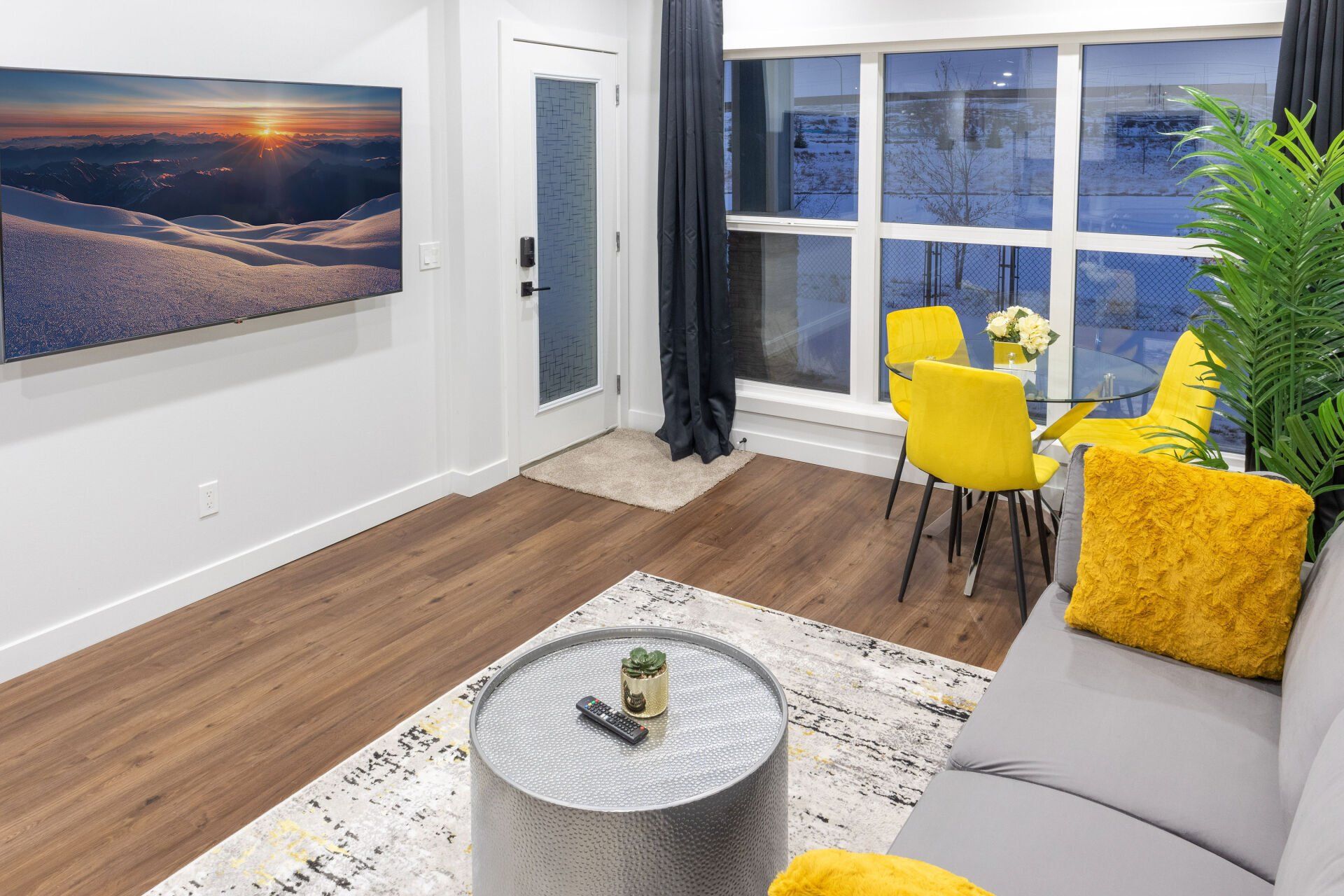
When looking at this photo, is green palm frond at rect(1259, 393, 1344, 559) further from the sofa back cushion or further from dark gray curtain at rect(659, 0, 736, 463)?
dark gray curtain at rect(659, 0, 736, 463)

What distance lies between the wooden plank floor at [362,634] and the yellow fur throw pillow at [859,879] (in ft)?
6.00

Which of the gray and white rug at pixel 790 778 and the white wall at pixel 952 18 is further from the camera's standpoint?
the white wall at pixel 952 18

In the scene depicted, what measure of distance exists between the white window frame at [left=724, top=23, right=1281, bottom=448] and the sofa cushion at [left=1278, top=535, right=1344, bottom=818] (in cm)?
155

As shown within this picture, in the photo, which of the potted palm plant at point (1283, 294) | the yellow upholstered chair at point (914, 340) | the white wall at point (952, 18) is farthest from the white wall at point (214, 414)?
the potted palm plant at point (1283, 294)

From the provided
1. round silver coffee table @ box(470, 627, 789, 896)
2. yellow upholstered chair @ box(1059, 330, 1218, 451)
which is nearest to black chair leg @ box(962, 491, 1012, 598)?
yellow upholstered chair @ box(1059, 330, 1218, 451)

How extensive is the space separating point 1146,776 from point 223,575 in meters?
3.04

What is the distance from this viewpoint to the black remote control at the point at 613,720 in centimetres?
208

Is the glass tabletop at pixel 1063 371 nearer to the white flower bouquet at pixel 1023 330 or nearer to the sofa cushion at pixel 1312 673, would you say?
the white flower bouquet at pixel 1023 330

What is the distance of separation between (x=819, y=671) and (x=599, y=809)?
5.19ft

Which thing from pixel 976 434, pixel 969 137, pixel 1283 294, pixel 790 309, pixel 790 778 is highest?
pixel 969 137

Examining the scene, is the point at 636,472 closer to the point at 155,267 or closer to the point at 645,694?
the point at 155,267

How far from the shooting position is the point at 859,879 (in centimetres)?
114

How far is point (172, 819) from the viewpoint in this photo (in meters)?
2.58

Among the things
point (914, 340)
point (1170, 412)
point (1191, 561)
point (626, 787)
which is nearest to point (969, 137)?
point (914, 340)
